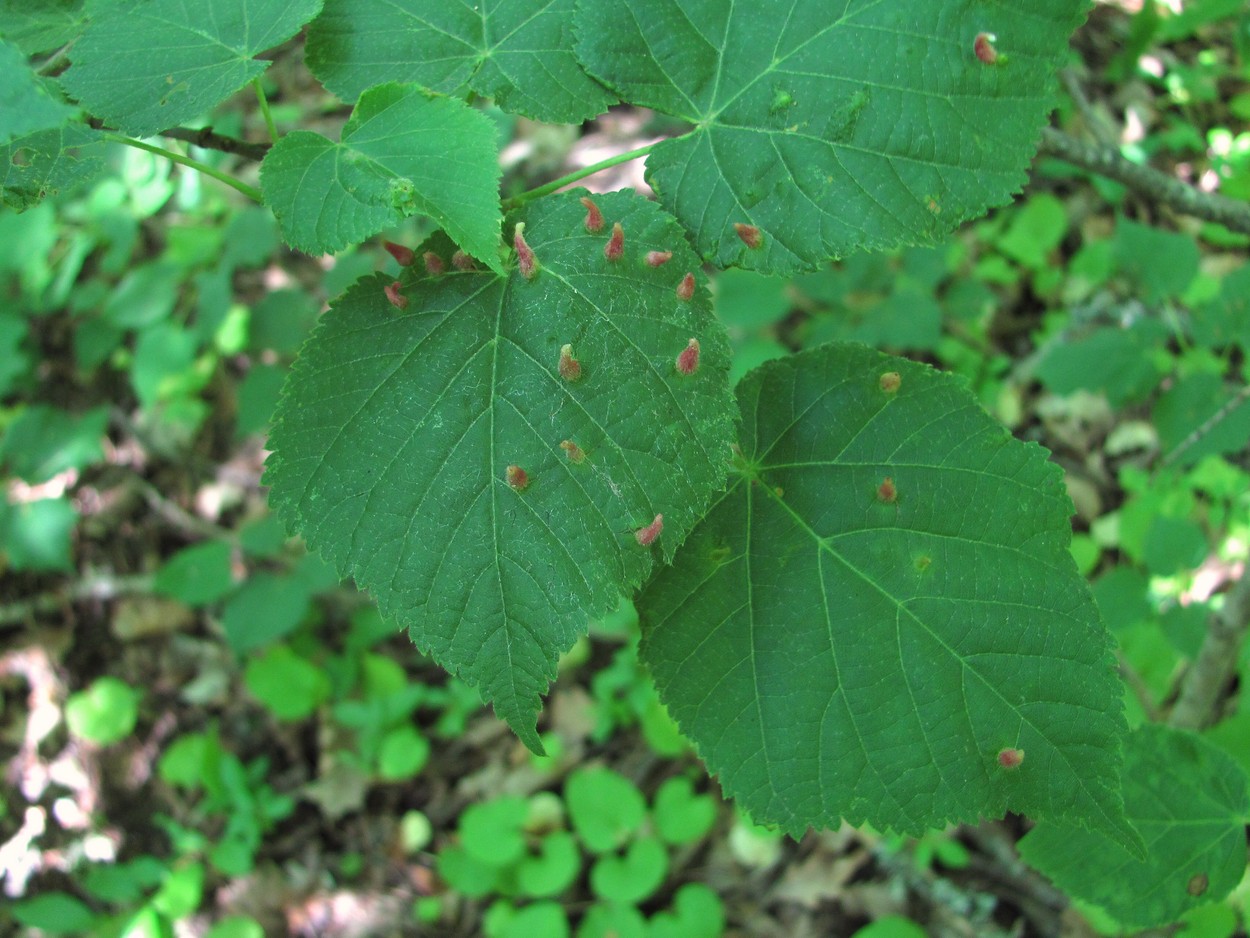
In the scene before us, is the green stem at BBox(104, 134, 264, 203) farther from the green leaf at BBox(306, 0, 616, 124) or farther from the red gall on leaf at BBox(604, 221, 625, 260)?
the red gall on leaf at BBox(604, 221, 625, 260)

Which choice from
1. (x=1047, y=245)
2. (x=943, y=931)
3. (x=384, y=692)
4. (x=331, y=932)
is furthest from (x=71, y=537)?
(x=1047, y=245)

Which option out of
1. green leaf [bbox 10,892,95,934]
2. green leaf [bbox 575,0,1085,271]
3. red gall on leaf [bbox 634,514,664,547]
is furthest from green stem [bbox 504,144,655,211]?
green leaf [bbox 10,892,95,934]

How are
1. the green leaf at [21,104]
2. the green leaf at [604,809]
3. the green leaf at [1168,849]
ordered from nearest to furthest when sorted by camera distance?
the green leaf at [21,104] < the green leaf at [1168,849] < the green leaf at [604,809]

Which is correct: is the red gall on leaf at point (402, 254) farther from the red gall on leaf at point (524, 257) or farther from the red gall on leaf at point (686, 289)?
the red gall on leaf at point (686, 289)

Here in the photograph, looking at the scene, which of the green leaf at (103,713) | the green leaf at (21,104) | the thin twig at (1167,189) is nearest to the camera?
the green leaf at (21,104)

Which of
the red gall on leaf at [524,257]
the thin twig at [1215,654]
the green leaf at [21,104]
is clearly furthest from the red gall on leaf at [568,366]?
the thin twig at [1215,654]

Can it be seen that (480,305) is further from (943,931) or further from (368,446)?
(943,931)
